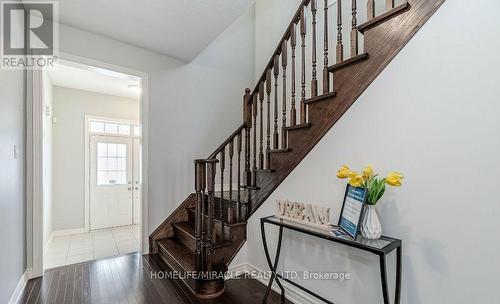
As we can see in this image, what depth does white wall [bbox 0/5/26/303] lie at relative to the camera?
1.84 metres

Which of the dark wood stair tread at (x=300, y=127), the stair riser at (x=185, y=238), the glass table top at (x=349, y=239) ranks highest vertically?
the dark wood stair tread at (x=300, y=127)

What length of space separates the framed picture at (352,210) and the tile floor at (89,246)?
3.19 metres

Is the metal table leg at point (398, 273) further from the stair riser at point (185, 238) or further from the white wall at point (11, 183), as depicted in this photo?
the white wall at point (11, 183)

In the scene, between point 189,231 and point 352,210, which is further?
point 189,231

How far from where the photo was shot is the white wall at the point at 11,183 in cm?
184

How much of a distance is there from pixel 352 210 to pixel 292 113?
1.01 meters

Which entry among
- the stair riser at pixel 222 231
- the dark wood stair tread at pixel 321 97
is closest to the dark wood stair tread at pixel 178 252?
the stair riser at pixel 222 231

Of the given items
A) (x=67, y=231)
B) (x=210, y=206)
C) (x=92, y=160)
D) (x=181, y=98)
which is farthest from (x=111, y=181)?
(x=210, y=206)

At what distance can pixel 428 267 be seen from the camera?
141 cm

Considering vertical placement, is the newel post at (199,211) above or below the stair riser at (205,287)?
above

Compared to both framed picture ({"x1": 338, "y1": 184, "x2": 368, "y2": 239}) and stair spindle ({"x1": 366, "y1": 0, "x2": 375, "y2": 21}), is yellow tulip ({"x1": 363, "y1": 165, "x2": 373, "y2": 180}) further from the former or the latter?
stair spindle ({"x1": 366, "y1": 0, "x2": 375, "y2": 21})

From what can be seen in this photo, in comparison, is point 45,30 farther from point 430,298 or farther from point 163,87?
point 430,298

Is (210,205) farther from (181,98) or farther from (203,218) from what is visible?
(181,98)

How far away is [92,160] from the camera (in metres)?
4.86
